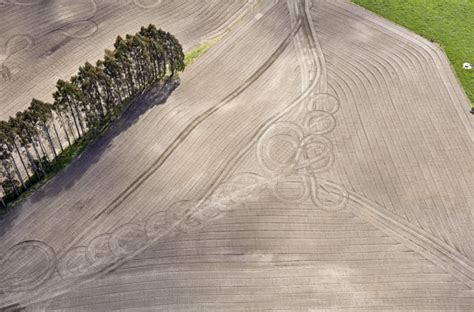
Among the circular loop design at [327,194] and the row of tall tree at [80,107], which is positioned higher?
the row of tall tree at [80,107]

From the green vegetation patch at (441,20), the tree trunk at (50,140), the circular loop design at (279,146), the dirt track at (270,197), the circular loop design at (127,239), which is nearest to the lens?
the dirt track at (270,197)

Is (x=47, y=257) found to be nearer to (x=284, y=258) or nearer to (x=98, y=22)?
(x=284, y=258)

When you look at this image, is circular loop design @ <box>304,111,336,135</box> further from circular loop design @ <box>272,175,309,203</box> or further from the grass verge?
the grass verge

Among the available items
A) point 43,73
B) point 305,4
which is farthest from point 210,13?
point 43,73

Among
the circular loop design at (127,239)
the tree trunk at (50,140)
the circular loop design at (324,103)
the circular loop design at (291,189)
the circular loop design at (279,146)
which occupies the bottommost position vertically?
the circular loop design at (291,189)

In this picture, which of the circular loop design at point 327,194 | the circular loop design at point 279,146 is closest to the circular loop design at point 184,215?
the circular loop design at point 279,146

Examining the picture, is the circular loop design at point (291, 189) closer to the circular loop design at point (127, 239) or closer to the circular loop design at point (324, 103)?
the circular loop design at point (324, 103)
